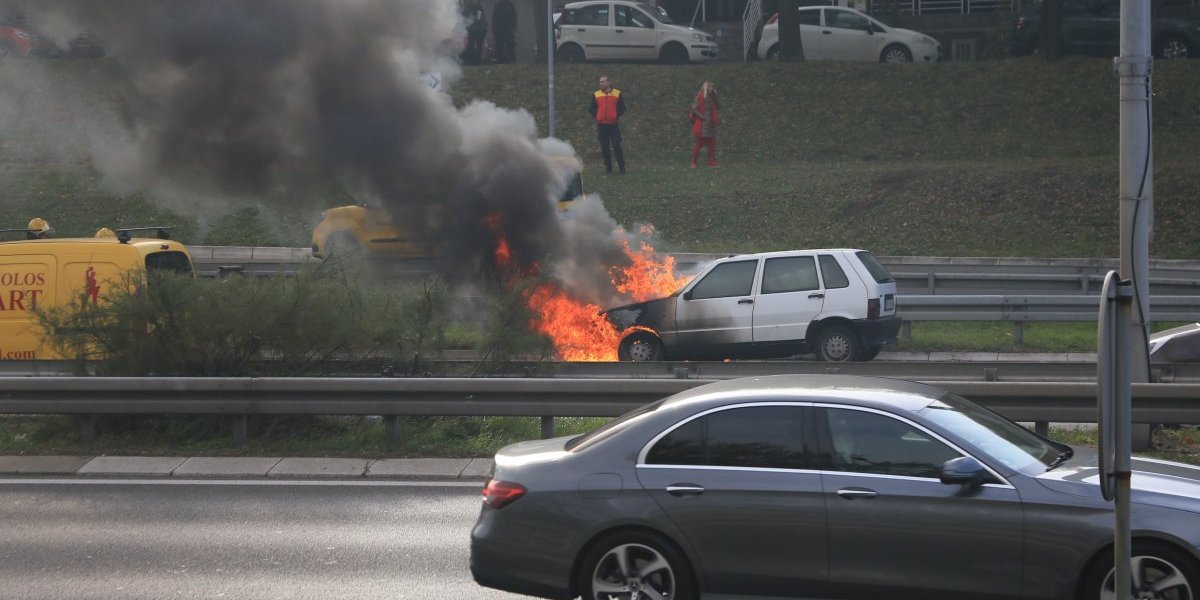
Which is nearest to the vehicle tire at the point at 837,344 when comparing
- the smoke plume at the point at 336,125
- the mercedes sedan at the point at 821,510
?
the smoke plume at the point at 336,125

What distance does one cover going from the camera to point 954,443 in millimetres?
5492

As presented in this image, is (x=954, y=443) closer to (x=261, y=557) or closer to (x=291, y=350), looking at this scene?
(x=261, y=557)

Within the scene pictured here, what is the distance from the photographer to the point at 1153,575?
5266 millimetres

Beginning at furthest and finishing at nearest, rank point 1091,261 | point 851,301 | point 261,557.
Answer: point 1091,261
point 851,301
point 261,557

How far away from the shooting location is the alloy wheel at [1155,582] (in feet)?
17.1

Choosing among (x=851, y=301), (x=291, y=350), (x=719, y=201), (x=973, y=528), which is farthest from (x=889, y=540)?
(x=719, y=201)

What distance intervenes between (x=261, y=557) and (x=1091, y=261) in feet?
49.8

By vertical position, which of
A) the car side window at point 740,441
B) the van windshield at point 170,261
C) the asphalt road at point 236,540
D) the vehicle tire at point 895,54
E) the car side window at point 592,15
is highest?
the car side window at point 592,15

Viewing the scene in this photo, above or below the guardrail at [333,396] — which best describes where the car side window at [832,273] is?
above

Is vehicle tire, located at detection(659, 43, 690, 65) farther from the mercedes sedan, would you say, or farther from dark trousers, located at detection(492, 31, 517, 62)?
the mercedes sedan

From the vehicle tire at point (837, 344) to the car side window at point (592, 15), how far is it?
18.8 meters

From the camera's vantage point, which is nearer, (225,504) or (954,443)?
(954,443)

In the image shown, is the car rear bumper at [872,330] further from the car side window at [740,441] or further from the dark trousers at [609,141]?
the dark trousers at [609,141]

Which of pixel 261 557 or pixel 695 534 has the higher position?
pixel 695 534
